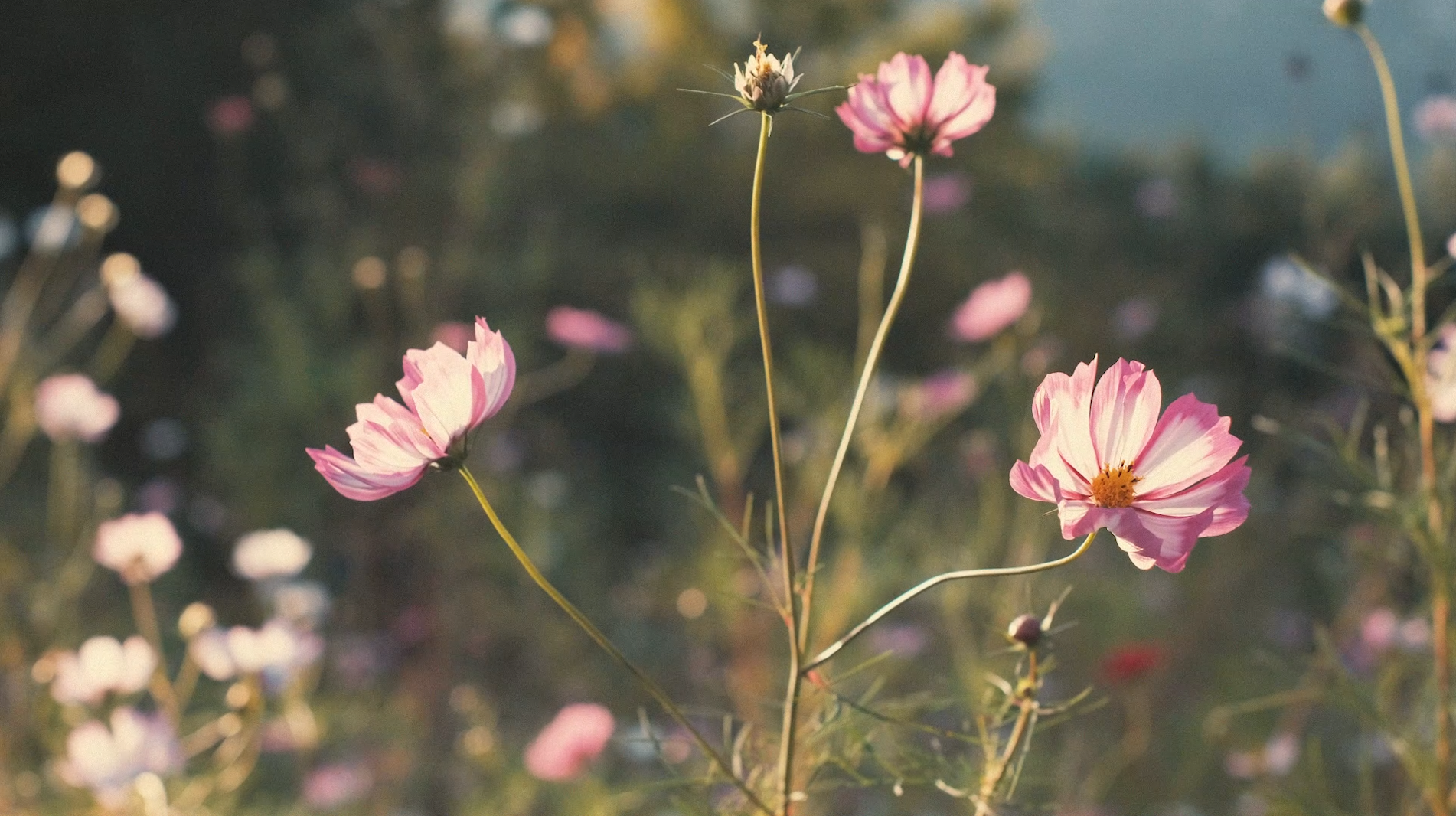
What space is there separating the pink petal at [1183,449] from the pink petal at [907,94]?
0.55 ft

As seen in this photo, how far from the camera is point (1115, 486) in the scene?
0.40m

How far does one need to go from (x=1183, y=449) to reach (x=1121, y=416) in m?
0.02

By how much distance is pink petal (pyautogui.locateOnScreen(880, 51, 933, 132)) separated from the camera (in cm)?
50

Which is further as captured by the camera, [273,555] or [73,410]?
[73,410]

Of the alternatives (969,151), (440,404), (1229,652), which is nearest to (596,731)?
(440,404)

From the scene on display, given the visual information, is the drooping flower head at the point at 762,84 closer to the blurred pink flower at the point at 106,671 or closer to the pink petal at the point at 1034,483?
the pink petal at the point at 1034,483

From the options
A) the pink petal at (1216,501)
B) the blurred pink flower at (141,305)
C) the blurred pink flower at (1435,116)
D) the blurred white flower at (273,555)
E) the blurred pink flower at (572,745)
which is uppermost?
the pink petal at (1216,501)

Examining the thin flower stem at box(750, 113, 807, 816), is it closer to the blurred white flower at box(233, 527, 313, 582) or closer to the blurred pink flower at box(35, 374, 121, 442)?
the blurred white flower at box(233, 527, 313, 582)

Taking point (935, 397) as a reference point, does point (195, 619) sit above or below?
above

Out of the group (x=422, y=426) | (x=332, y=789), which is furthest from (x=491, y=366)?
(x=332, y=789)

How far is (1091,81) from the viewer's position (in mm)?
18688

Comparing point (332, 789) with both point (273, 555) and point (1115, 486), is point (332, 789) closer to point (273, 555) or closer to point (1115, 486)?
point (273, 555)

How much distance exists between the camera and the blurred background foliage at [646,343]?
5.48 feet

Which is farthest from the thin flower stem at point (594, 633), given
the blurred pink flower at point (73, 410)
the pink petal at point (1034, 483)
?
the blurred pink flower at point (73, 410)
